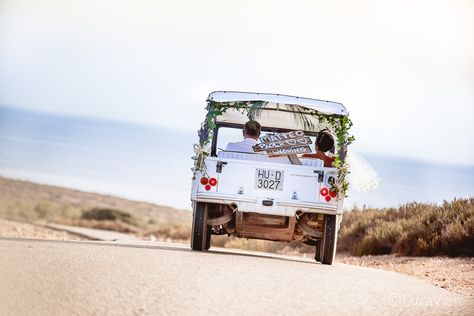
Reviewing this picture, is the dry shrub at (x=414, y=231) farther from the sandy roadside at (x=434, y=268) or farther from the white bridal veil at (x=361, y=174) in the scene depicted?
the white bridal veil at (x=361, y=174)

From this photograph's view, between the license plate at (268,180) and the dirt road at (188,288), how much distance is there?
5.41ft

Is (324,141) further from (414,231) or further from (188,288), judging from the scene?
(188,288)

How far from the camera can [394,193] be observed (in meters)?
99.1

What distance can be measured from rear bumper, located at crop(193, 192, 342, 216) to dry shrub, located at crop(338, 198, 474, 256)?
4.79 meters

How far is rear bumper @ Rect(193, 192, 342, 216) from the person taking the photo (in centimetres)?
1542

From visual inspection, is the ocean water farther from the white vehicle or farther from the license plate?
the license plate

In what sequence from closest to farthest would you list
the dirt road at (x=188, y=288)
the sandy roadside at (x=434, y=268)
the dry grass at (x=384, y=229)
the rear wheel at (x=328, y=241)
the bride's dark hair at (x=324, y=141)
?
the dirt road at (x=188, y=288)
the sandy roadside at (x=434, y=268)
the rear wheel at (x=328, y=241)
the bride's dark hair at (x=324, y=141)
the dry grass at (x=384, y=229)

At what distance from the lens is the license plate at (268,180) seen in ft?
50.8

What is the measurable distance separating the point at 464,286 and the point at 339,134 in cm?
352

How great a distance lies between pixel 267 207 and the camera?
15.4 m

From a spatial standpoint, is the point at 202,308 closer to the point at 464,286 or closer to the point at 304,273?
the point at 304,273

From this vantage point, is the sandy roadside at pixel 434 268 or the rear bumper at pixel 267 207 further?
the rear bumper at pixel 267 207

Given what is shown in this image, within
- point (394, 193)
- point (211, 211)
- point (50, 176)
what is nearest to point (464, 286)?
point (211, 211)

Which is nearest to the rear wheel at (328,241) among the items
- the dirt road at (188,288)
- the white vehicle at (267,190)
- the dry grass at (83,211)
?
the white vehicle at (267,190)
